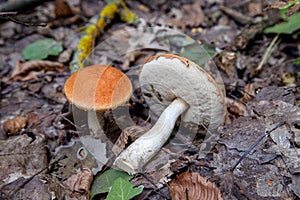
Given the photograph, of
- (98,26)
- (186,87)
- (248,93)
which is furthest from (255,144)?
(98,26)

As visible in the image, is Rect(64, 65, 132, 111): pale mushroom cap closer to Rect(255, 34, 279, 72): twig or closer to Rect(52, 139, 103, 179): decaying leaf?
Rect(52, 139, 103, 179): decaying leaf

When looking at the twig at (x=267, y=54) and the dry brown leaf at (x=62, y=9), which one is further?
the dry brown leaf at (x=62, y=9)

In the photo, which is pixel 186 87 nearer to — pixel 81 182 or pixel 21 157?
pixel 81 182

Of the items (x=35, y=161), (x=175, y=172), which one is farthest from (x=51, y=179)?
(x=175, y=172)

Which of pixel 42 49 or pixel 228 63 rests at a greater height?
pixel 228 63

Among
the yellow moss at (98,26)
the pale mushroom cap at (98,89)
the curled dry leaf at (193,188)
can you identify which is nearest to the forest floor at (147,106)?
the curled dry leaf at (193,188)

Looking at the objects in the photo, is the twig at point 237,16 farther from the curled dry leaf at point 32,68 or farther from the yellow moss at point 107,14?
the curled dry leaf at point 32,68

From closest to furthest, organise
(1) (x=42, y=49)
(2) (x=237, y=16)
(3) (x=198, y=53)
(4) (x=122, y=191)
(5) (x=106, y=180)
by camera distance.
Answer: (4) (x=122, y=191)
(5) (x=106, y=180)
(3) (x=198, y=53)
(1) (x=42, y=49)
(2) (x=237, y=16)
